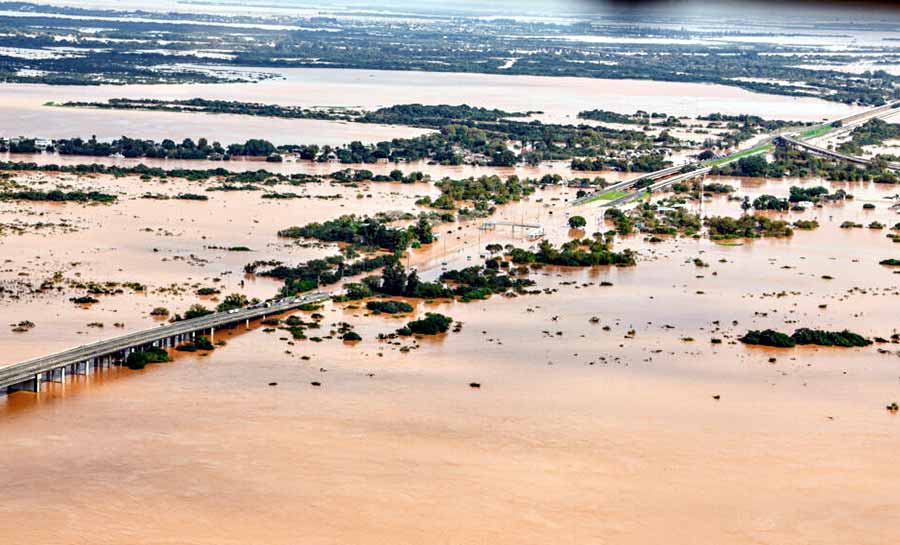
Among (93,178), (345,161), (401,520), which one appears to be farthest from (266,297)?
(345,161)

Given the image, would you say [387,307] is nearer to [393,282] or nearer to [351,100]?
[393,282]

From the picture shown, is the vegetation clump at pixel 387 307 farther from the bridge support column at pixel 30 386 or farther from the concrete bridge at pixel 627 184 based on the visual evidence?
the concrete bridge at pixel 627 184

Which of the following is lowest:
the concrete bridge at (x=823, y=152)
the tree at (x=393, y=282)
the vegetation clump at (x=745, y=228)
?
the tree at (x=393, y=282)

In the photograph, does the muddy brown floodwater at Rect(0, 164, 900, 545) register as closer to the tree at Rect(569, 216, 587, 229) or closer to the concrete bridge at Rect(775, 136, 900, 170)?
the tree at Rect(569, 216, 587, 229)

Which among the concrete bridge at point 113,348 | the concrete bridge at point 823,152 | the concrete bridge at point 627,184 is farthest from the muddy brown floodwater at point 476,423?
the concrete bridge at point 823,152

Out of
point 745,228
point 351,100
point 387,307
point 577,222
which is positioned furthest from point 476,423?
point 351,100

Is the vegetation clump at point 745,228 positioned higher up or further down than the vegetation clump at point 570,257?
higher up

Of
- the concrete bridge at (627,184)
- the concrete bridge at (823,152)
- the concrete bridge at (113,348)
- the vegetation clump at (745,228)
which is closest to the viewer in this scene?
the concrete bridge at (113,348)
